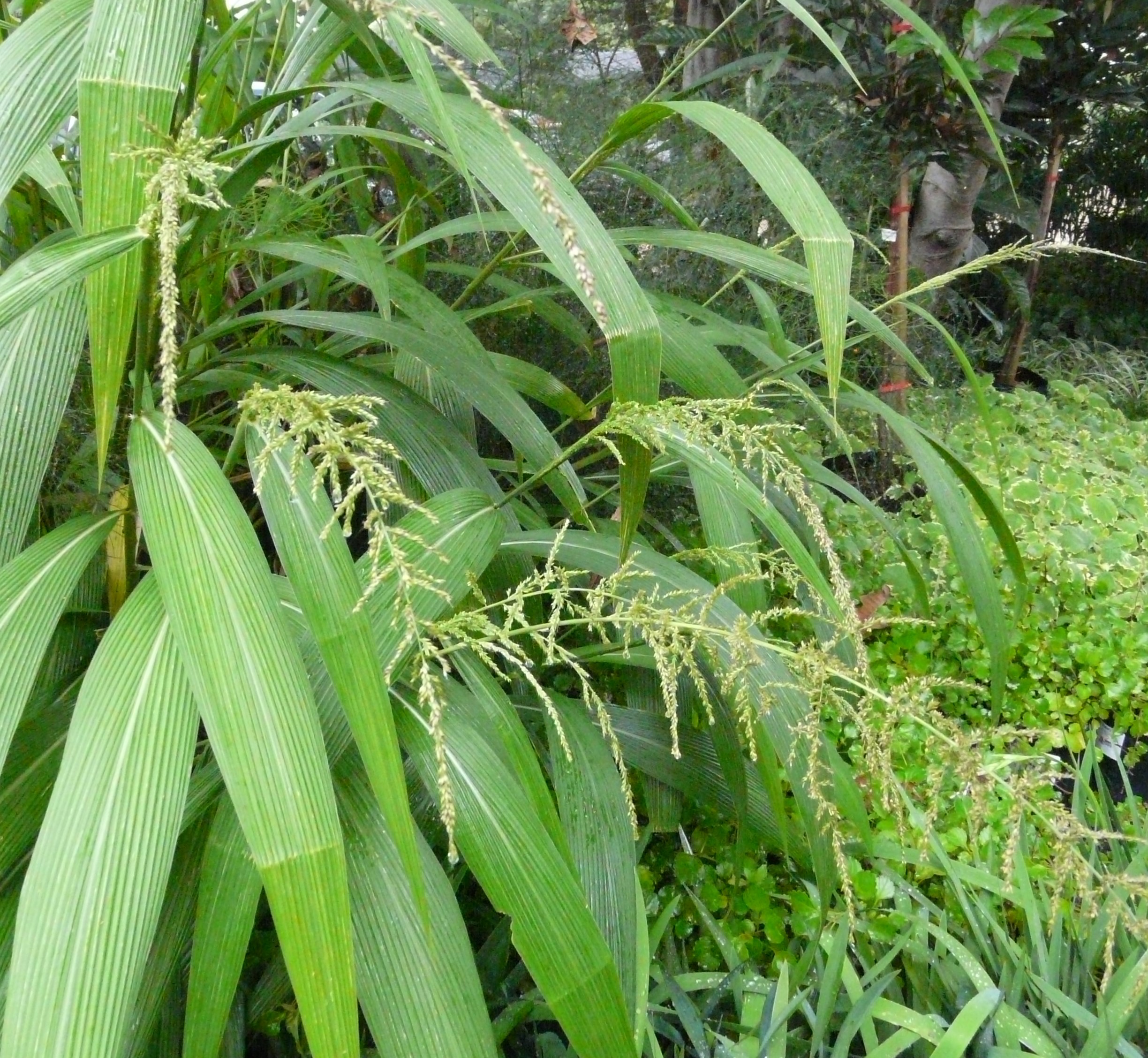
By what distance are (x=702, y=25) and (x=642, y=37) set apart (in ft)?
1.14

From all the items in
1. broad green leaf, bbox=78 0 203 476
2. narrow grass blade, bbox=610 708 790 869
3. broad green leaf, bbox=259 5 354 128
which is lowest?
narrow grass blade, bbox=610 708 790 869

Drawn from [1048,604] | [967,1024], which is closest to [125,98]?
[967,1024]

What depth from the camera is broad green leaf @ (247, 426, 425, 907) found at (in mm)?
441

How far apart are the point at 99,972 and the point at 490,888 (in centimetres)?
21

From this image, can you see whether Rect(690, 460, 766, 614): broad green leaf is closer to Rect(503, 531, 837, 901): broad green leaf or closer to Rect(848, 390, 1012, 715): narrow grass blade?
Rect(503, 531, 837, 901): broad green leaf

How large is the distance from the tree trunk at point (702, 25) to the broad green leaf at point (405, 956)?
217 centimetres

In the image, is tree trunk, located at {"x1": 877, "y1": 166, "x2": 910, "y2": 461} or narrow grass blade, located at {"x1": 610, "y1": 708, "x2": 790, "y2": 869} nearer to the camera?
narrow grass blade, located at {"x1": 610, "y1": 708, "x2": 790, "y2": 869}

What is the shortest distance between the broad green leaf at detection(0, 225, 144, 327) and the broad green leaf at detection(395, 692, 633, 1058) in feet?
0.99

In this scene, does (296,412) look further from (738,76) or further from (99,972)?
(738,76)

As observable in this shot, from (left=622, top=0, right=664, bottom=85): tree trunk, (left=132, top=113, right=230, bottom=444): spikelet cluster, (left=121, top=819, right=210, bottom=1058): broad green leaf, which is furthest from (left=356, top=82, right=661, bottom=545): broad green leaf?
(left=622, top=0, right=664, bottom=85): tree trunk

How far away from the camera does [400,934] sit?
20.6 inches

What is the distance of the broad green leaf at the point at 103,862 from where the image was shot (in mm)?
367

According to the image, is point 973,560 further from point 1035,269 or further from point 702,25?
point 1035,269

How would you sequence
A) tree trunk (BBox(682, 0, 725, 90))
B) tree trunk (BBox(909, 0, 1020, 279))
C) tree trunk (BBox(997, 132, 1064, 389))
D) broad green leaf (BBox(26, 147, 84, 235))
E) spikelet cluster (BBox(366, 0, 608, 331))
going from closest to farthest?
1. spikelet cluster (BBox(366, 0, 608, 331))
2. broad green leaf (BBox(26, 147, 84, 235))
3. tree trunk (BBox(909, 0, 1020, 279))
4. tree trunk (BBox(682, 0, 725, 90))
5. tree trunk (BBox(997, 132, 1064, 389))
